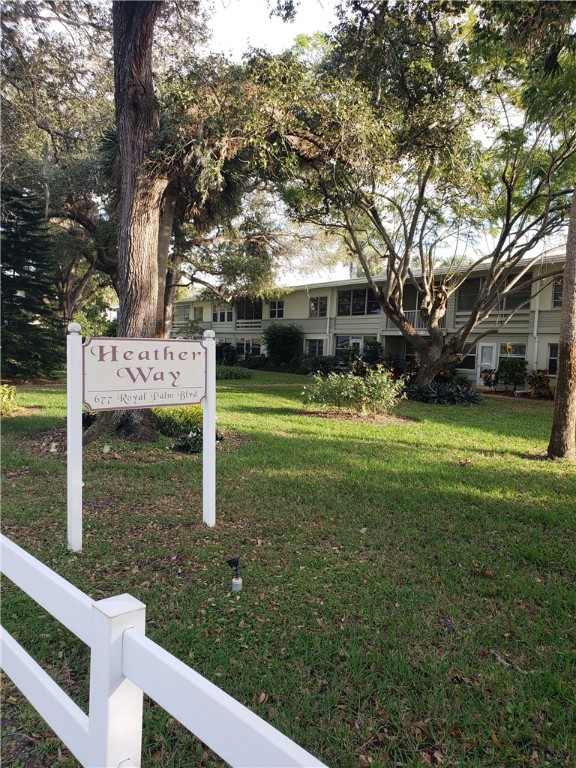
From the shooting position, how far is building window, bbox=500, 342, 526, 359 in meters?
20.5

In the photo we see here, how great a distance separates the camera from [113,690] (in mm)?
1234

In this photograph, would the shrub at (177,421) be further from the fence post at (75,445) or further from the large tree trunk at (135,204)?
the fence post at (75,445)

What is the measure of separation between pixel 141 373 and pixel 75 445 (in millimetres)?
830

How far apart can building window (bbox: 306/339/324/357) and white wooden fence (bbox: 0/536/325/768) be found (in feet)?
89.9

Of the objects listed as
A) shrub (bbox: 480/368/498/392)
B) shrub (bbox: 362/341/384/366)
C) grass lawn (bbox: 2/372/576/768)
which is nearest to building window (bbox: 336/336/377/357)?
shrub (bbox: 362/341/384/366)

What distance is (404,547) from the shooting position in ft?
14.7

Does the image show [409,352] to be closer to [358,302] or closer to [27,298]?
[358,302]

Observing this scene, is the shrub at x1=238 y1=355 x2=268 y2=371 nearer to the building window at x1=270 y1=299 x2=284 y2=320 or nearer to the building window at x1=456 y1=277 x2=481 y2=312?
the building window at x1=270 y1=299 x2=284 y2=320

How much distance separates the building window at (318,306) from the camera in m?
28.7

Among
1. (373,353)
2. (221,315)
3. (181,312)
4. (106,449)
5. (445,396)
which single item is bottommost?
(106,449)

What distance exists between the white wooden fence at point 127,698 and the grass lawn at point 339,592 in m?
1.08

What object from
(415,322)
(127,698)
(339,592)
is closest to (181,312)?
(415,322)

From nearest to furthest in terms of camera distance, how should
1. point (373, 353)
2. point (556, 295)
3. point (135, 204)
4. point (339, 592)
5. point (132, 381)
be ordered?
point (339, 592), point (132, 381), point (135, 204), point (556, 295), point (373, 353)

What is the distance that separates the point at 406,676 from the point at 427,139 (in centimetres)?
1081
